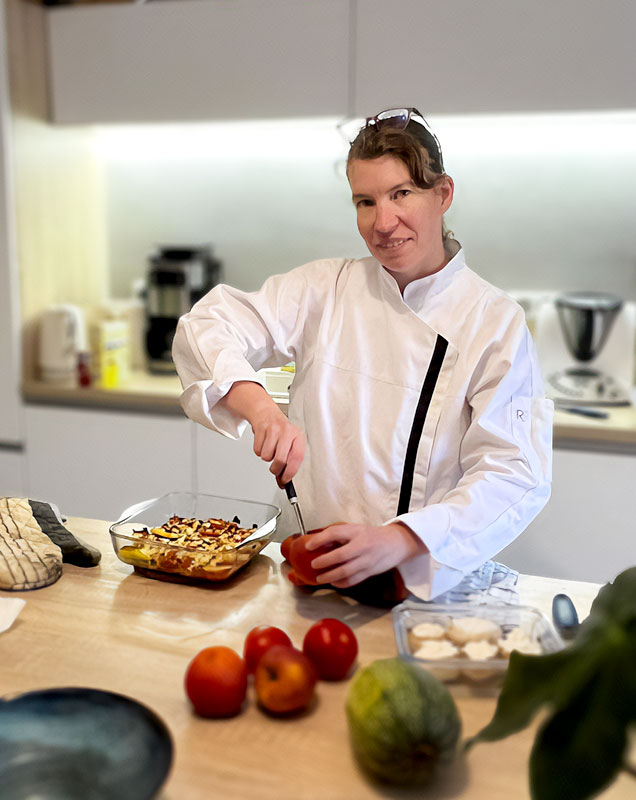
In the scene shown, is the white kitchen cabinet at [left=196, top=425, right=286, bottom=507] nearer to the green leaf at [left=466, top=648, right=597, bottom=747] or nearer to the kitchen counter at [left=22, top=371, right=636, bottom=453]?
the kitchen counter at [left=22, top=371, right=636, bottom=453]

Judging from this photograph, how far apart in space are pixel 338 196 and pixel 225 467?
104 centimetres

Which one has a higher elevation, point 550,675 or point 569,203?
point 569,203

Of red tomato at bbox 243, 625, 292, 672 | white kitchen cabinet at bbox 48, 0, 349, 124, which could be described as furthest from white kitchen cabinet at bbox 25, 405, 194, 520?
red tomato at bbox 243, 625, 292, 672

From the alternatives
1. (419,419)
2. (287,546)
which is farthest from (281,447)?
(419,419)

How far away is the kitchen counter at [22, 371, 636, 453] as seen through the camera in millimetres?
2084

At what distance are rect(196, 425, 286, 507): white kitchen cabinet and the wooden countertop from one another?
0.98 metres

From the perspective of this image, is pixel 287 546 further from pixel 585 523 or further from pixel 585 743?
pixel 585 523

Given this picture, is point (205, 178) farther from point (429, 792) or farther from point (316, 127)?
point (429, 792)

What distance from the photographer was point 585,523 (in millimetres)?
2127

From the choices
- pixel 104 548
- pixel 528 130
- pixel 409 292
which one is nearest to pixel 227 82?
pixel 528 130

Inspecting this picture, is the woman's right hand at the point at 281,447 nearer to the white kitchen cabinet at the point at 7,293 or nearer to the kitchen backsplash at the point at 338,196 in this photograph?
the kitchen backsplash at the point at 338,196

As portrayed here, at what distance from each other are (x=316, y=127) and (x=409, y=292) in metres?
1.41

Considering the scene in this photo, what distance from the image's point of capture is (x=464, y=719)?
32.5 inches

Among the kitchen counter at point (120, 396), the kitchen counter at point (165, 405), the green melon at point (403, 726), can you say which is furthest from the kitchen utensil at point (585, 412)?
the green melon at point (403, 726)
